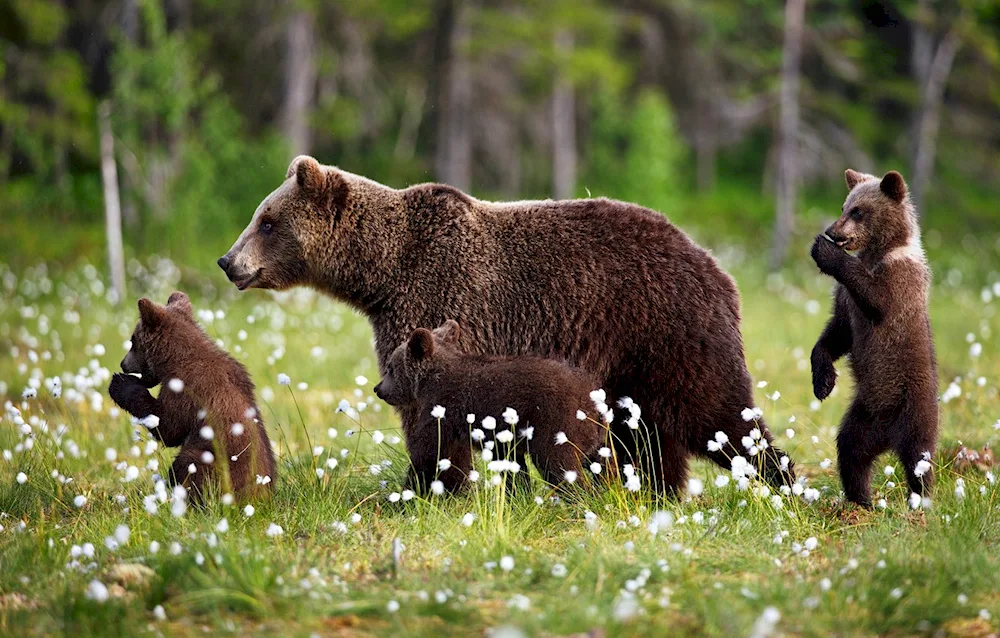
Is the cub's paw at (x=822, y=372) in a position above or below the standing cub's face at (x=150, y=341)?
below

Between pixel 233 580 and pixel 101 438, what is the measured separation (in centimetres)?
403

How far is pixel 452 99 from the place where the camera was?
23656 mm

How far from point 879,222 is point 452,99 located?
18638 millimetres

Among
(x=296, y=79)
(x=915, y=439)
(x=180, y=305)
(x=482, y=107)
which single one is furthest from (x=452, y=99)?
(x=915, y=439)

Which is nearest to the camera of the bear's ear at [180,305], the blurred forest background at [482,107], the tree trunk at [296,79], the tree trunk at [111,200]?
the bear's ear at [180,305]

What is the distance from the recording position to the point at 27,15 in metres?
19.7

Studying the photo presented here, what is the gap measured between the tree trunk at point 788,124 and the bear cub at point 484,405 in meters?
18.2

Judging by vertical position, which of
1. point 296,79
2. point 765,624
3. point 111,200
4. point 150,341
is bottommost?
point 765,624

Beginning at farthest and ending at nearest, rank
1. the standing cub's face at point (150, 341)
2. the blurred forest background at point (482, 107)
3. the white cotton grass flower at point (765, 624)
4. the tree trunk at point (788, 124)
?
1. the tree trunk at point (788, 124)
2. the blurred forest background at point (482, 107)
3. the standing cub's face at point (150, 341)
4. the white cotton grass flower at point (765, 624)

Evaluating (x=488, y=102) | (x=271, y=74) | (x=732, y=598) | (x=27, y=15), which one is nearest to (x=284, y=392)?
(x=732, y=598)

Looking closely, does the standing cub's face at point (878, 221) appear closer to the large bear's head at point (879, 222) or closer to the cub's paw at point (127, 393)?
the large bear's head at point (879, 222)

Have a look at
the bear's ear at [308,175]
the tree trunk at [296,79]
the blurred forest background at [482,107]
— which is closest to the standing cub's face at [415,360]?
the bear's ear at [308,175]

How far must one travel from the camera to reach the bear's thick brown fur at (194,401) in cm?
563

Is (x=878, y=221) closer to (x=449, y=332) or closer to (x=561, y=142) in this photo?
(x=449, y=332)
